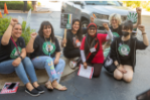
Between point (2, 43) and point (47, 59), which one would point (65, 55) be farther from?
point (2, 43)

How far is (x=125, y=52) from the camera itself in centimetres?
326

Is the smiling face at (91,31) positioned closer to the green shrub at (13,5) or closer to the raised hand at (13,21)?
the raised hand at (13,21)

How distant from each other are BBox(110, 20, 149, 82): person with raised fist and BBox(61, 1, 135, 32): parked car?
5.59 ft

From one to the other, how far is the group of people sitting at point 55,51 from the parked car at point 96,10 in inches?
56.0

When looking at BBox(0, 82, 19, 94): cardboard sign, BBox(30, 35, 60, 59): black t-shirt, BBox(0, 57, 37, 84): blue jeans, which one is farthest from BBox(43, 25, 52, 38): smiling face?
BBox(0, 82, 19, 94): cardboard sign

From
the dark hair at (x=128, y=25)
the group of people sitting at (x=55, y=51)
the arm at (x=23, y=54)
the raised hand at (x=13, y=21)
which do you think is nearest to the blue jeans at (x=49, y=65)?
the group of people sitting at (x=55, y=51)

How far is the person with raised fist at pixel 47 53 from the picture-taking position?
9.25 ft

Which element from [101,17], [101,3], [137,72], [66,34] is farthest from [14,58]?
[101,3]

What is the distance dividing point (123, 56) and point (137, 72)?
2.62 ft

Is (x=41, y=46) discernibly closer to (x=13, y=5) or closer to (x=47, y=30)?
(x=47, y=30)

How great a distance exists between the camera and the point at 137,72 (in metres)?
3.78

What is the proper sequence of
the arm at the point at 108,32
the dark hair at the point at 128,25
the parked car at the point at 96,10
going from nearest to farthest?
the dark hair at the point at 128,25 → the arm at the point at 108,32 → the parked car at the point at 96,10

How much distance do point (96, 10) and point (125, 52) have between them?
8.49 feet

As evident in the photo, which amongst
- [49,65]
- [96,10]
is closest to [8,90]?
[49,65]
